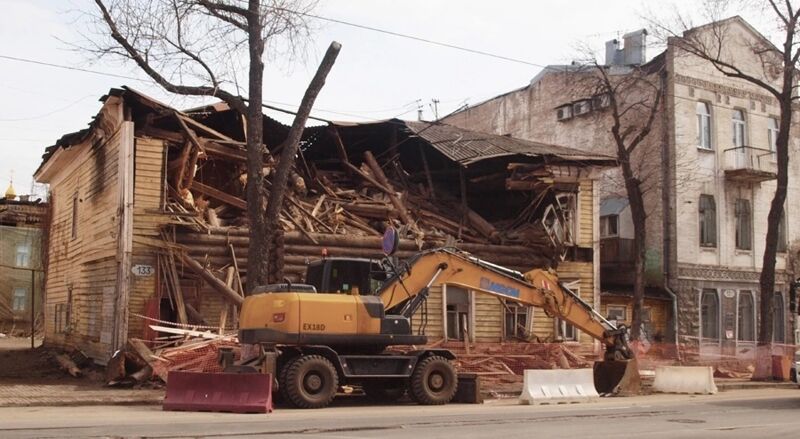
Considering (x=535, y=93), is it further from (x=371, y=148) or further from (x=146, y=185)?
(x=146, y=185)

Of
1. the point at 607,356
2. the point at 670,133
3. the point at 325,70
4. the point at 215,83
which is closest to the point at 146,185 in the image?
the point at 215,83

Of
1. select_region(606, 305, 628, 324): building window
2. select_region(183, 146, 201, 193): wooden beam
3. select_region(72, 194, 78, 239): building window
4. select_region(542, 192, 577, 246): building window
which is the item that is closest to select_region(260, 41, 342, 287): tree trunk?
select_region(183, 146, 201, 193): wooden beam

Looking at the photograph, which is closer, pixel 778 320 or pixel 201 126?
pixel 201 126

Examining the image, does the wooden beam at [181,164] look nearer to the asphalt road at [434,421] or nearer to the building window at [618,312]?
the asphalt road at [434,421]

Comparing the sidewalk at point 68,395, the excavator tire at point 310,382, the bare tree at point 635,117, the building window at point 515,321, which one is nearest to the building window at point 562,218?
the building window at point 515,321

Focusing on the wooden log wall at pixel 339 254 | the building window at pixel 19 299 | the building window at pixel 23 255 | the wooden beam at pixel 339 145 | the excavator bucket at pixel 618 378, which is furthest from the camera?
the building window at pixel 23 255

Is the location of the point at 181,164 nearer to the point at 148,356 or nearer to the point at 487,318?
the point at 148,356

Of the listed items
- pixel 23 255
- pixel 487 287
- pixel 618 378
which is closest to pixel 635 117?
pixel 618 378

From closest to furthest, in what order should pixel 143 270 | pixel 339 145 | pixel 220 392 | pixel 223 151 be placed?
pixel 220 392, pixel 143 270, pixel 223 151, pixel 339 145

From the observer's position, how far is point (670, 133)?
34219 mm

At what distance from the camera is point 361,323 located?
16609mm

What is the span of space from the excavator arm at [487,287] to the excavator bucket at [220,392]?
130 inches

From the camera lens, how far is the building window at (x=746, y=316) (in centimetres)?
3609

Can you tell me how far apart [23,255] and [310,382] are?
39.6m
